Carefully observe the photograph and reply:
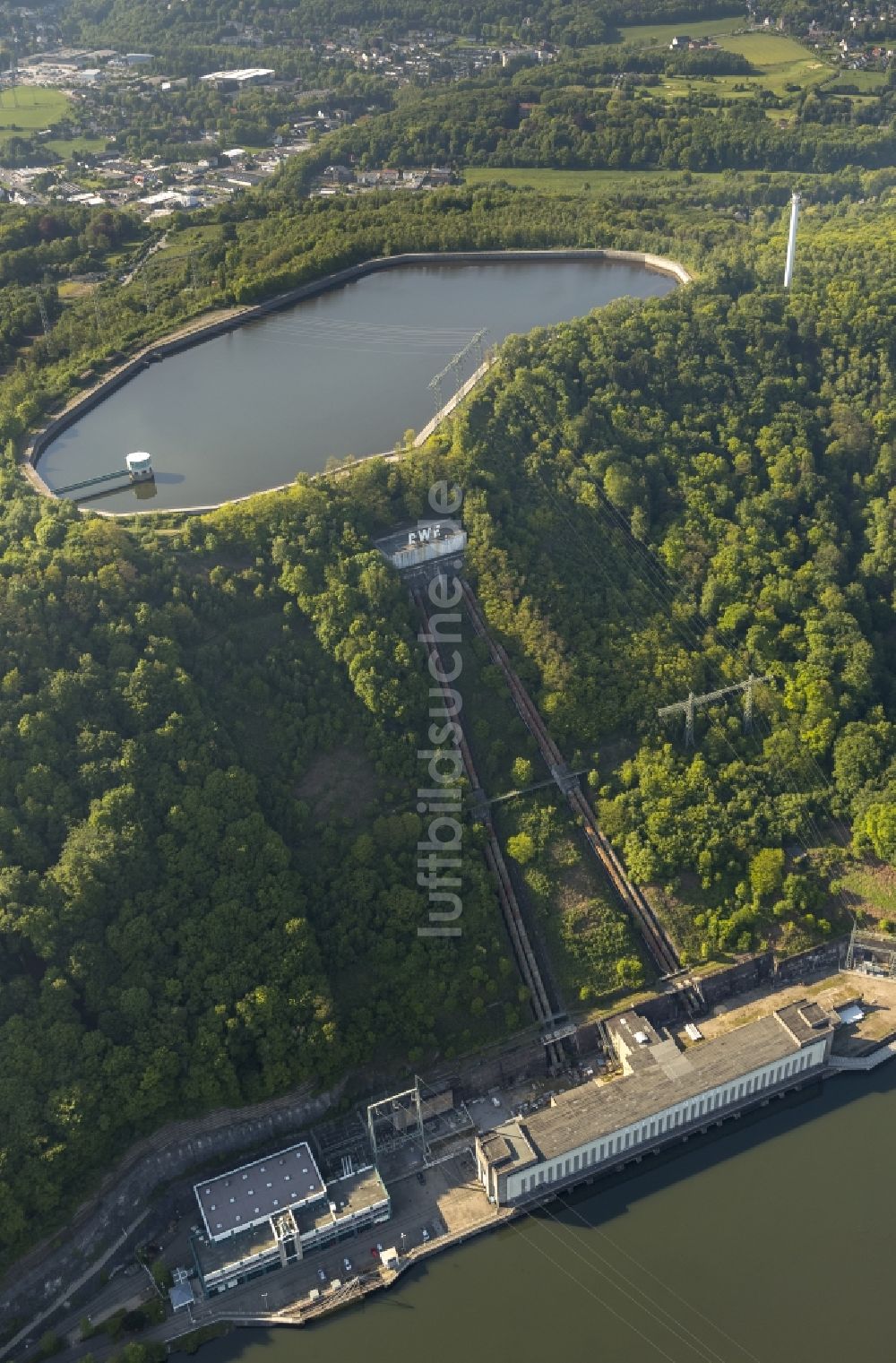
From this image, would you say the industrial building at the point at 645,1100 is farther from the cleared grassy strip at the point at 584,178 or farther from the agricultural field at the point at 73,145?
the agricultural field at the point at 73,145

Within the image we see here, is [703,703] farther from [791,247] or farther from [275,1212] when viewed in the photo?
[791,247]

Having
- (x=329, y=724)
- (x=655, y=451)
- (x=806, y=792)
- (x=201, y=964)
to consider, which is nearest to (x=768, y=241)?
(x=655, y=451)

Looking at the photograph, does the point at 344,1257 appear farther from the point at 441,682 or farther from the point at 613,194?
the point at 613,194

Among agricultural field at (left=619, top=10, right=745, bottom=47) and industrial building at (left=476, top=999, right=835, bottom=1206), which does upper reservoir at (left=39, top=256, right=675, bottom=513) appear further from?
agricultural field at (left=619, top=10, right=745, bottom=47)

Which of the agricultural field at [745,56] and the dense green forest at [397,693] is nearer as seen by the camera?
the dense green forest at [397,693]

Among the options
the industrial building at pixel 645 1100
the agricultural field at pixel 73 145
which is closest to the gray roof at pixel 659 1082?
the industrial building at pixel 645 1100

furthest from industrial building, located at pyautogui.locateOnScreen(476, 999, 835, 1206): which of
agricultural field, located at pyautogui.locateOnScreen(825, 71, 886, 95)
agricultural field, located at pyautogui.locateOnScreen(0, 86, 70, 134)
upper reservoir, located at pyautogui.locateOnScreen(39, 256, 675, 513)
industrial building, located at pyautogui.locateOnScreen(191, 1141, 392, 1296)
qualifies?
agricultural field, located at pyautogui.locateOnScreen(0, 86, 70, 134)

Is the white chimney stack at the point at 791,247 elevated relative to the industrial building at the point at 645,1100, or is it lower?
elevated
